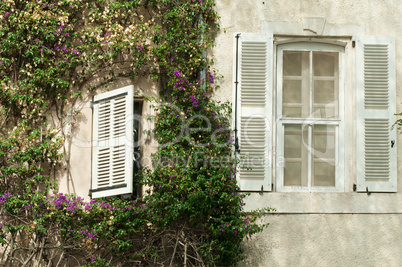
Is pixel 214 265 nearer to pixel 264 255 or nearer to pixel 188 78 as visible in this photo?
pixel 264 255

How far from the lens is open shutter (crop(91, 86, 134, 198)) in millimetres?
6637

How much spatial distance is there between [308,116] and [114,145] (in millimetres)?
2266

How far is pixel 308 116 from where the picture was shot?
282 inches

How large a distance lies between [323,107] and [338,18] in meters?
1.06

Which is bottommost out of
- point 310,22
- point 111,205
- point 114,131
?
point 111,205

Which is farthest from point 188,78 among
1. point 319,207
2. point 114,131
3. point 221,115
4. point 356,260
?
point 356,260

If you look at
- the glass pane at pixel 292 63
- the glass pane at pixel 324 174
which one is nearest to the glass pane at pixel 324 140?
the glass pane at pixel 324 174

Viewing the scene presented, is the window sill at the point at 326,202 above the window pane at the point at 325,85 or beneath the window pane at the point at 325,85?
beneath

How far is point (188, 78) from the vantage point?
696cm

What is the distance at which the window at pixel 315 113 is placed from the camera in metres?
6.95

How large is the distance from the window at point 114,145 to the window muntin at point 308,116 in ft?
5.60

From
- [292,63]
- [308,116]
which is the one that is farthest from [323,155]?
[292,63]

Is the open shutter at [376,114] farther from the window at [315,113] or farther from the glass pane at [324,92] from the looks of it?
the glass pane at [324,92]

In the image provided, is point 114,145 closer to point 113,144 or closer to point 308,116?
point 113,144
